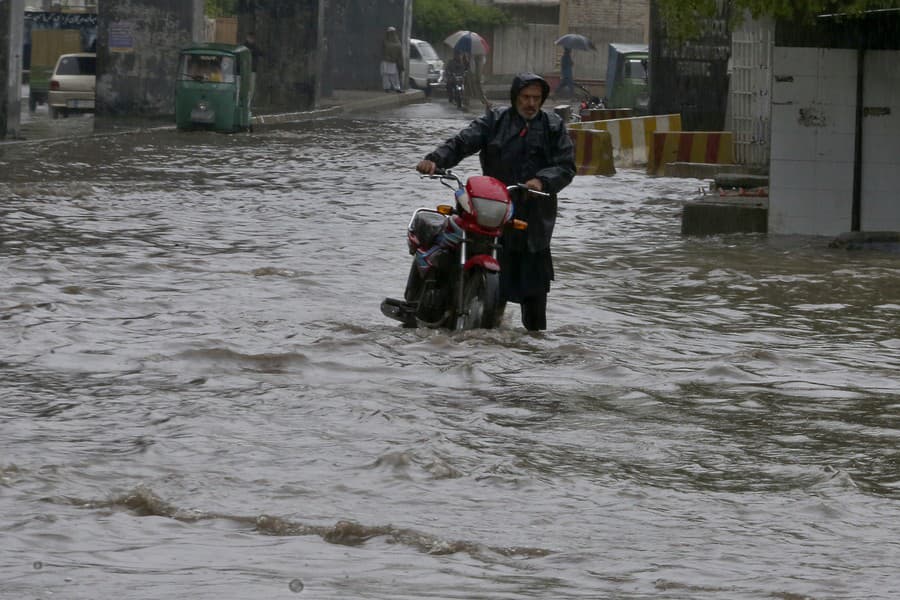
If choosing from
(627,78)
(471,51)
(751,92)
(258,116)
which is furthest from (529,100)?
(471,51)

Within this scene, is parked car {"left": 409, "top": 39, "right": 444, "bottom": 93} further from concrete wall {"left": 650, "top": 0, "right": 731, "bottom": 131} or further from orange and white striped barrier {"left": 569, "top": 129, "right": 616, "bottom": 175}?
orange and white striped barrier {"left": 569, "top": 129, "right": 616, "bottom": 175}

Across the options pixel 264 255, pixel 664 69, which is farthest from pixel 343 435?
pixel 664 69

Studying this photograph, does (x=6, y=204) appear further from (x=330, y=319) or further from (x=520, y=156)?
(x=520, y=156)

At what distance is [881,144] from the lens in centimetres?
1591

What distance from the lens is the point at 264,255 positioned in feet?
46.1

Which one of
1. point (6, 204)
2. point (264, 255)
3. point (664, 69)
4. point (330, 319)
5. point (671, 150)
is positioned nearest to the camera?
point (330, 319)

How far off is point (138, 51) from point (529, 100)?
27408mm

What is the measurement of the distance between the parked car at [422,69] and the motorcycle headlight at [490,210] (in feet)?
164

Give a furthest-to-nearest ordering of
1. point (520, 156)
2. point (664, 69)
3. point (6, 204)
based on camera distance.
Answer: point (664, 69)
point (6, 204)
point (520, 156)

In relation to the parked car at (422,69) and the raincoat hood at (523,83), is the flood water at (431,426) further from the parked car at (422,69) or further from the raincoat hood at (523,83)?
the parked car at (422,69)

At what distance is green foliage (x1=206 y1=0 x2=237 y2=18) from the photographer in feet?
218

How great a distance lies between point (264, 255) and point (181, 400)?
20.1 feet

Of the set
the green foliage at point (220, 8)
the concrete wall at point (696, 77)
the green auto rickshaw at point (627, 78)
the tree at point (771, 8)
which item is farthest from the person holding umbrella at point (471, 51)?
the tree at point (771, 8)

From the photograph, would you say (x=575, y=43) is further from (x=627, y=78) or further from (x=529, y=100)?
(x=529, y=100)
